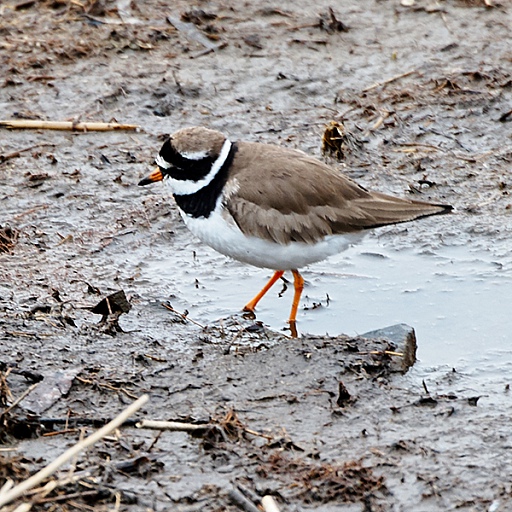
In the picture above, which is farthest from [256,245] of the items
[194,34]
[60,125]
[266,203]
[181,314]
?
[194,34]

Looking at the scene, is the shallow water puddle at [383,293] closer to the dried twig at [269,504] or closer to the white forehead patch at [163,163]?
the white forehead patch at [163,163]

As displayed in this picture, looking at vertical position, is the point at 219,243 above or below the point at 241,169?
below

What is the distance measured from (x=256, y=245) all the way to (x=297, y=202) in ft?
1.38

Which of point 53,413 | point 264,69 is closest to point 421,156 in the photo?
point 264,69

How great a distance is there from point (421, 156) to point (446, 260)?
163 centimetres

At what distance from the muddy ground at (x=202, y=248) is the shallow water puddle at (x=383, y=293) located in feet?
0.35

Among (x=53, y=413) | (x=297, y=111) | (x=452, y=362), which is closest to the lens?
(x=53, y=413)

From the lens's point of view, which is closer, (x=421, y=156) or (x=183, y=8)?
(x=421, y=156)

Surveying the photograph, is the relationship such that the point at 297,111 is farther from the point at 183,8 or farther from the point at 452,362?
the point at 452,362

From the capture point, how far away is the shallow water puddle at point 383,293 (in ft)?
22.8

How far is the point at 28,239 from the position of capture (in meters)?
8.16

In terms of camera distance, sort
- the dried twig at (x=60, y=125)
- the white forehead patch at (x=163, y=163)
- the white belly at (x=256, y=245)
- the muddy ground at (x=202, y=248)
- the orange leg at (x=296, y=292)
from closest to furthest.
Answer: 1. the muddy ground at (x=202, y=248)
2. the white belly at (x=256, y=245)
3. the white forehead patch at (x=163, y=163)
4. the orange leg at (x=296, y=292)
5. the dried twig at (x=60, y=125)

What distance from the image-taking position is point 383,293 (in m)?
7.52

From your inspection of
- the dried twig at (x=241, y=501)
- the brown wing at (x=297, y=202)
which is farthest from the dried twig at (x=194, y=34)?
the dried twig at (x=241, y=501)
